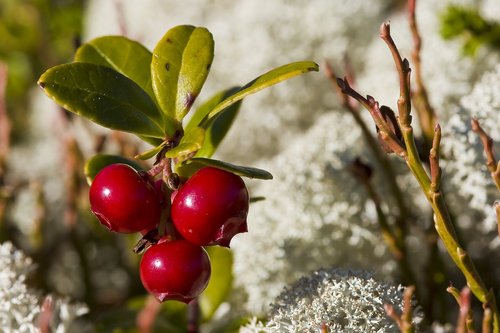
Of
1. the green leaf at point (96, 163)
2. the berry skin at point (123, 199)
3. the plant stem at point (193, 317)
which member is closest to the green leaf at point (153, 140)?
the green leaf at point (96, 163)

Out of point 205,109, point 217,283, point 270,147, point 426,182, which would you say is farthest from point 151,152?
point 270,147

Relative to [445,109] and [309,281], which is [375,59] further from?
[309,281]

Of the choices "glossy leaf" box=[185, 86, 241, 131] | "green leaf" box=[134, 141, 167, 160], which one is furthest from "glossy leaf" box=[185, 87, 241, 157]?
"green leaf" box=[134, 141, 167, 160]

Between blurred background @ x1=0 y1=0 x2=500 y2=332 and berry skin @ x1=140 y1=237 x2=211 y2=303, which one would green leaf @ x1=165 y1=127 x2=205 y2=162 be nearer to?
berry skin @ x1=140 y1=237 x2=211 y2=303

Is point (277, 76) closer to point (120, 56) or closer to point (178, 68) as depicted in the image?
point (178, 68)

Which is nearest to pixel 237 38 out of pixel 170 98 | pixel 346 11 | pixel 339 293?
pixel 346 11
